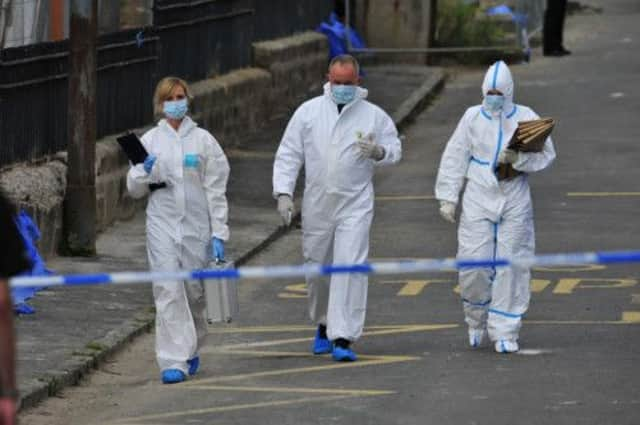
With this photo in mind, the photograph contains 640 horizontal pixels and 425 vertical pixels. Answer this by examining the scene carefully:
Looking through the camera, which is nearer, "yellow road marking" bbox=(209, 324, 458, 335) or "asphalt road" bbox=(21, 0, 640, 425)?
"asphalt road" bbox=(21, 0, 640, 425)

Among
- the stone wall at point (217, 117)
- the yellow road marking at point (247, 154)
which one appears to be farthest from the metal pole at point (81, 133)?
the yellow road marking at point (247, 154)

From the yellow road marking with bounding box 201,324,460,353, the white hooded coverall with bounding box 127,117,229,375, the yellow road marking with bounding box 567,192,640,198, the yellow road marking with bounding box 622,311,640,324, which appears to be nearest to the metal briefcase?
the white hooded coverall with bounding box 127,117,229,375

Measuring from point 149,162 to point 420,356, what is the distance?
1979 millimetres

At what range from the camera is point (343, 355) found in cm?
1229

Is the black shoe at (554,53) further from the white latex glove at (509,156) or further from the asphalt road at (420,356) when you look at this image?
the white latex glove at (509,156)

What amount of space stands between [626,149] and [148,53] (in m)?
6.58

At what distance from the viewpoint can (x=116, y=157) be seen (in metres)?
17.7

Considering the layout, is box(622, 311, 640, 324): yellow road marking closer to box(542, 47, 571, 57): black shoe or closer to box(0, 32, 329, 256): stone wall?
box(0, 32, 329, 256): stone wall

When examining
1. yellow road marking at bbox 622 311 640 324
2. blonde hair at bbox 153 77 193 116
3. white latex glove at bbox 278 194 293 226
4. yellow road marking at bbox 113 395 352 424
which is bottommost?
yellow road marking at bbox 622 311 640 324

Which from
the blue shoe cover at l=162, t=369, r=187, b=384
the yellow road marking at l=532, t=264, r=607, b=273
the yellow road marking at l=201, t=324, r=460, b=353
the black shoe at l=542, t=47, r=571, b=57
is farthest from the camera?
the black shoe at l=542, t=47, r=571, b=57

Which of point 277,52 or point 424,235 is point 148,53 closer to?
point 424,235

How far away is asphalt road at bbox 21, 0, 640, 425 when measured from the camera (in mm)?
10688

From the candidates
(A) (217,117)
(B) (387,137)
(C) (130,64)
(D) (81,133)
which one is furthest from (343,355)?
(A) (217,117)

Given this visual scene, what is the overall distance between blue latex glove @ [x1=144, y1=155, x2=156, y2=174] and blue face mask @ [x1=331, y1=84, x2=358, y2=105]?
1.33 meters
